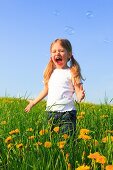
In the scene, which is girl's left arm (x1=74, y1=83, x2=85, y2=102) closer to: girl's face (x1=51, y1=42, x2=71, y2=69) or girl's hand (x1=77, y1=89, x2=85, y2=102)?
girl's hand (x1=77, y1=89, x2=85, y2=102)

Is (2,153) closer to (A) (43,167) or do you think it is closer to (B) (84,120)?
(A) (43,167)

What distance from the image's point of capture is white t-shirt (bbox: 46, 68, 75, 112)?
4.88m

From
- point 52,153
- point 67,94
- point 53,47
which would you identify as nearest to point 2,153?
point 52,153

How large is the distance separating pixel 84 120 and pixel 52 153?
225cm

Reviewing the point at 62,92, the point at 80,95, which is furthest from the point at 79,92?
the point at 62,92

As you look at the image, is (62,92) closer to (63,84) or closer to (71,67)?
(63,84)

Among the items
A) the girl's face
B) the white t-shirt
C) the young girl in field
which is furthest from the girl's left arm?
the girl's face

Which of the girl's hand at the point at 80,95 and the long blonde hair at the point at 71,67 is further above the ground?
the long blonde hair at the point at 71,67

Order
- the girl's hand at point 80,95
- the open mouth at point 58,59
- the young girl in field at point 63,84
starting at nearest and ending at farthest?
the girl's hand at point 80,95, the young girl in field at point 63,84, the open mouth at point 58,59

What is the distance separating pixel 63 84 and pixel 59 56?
1.09ft

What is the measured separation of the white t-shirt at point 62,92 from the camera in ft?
16.0

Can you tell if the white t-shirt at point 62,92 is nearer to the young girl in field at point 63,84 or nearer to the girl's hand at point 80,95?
the young girl in field at point 63,84

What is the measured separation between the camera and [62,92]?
4.92 m

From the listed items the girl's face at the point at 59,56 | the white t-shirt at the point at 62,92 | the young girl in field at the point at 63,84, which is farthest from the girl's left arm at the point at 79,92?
the girl's face at the point at 59,56
